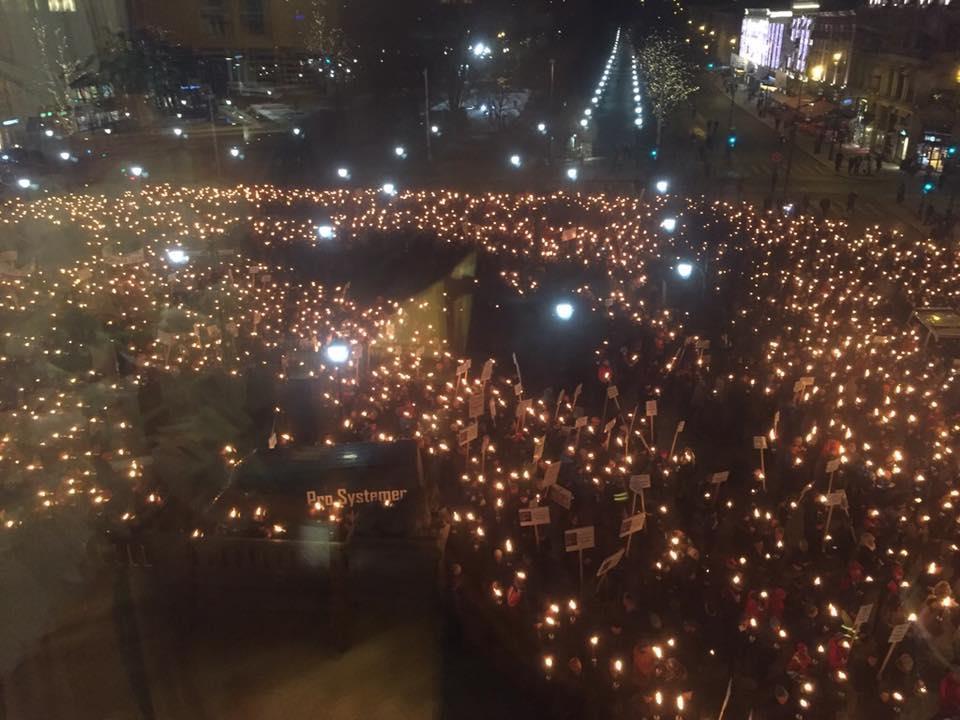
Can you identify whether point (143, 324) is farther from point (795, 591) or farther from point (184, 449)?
point (795, 591)

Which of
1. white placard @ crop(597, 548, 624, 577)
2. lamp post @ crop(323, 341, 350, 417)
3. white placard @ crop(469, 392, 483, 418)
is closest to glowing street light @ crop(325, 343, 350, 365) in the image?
lamp post @ crop(323, 341, 350, 417)

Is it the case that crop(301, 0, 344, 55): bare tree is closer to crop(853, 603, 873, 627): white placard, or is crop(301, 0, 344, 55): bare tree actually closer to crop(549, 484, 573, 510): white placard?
crop(549, 484, 573, 510): white placard

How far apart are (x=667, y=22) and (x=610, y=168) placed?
40515 mm

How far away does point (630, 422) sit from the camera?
12188 millimetres

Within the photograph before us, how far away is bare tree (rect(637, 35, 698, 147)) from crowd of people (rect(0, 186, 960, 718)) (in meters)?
19.4

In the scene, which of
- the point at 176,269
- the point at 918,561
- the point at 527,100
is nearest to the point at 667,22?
the point at 527,100

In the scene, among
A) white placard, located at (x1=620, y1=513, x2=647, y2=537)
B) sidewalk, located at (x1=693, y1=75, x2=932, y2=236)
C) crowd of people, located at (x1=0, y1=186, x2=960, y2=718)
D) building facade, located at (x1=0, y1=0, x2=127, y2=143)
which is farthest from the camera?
building facade, located at (x1=0, y1=0, x2=127, y2=143)

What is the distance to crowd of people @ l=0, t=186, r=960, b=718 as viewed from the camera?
7.85 meters

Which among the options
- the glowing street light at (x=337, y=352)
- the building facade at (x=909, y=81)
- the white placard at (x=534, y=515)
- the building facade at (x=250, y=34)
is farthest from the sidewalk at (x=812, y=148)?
the white placard at (x=534, y=515)

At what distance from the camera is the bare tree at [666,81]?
38.0m

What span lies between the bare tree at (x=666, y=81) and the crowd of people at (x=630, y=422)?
19.4 metres

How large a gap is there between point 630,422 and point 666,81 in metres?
31.8

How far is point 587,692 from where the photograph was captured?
7.19 metres

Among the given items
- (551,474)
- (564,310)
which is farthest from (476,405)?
(564,310)
